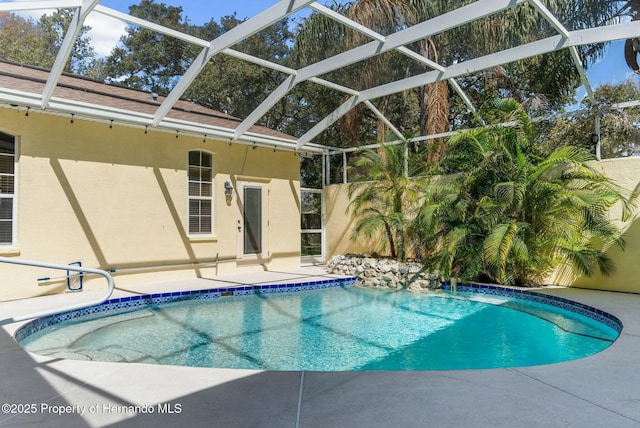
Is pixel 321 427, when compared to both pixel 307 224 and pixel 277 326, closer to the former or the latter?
pixel 277 326

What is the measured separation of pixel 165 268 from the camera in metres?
9.37

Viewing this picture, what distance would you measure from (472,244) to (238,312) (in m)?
4.65

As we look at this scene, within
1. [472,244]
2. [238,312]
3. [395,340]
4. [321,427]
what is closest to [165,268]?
[238,312]

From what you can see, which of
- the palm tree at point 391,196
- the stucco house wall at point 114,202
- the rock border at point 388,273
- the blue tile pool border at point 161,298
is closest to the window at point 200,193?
the stucco house wall at point 114,202

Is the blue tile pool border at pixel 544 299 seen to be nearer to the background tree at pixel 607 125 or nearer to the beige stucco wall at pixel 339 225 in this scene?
the background tree at pixel 607 125

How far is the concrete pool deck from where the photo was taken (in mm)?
2574

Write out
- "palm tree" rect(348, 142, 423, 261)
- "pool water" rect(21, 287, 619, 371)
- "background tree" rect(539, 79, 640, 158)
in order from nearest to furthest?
"pool water" rect(21, 287, 619, 371)
"background tree" rect(539, 79, 640, 158)
"palm tree" rect(348, 142, 423, 261)

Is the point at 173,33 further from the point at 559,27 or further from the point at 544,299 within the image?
the point at 544,299

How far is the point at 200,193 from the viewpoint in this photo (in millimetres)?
10180

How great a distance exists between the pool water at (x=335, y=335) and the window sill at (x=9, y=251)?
1.90 m

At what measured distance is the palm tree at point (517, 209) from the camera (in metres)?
7.71

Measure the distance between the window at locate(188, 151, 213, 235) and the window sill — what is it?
11.2ft

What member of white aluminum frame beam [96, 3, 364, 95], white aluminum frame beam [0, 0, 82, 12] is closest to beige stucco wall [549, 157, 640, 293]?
white aluminum frame beam [96, 3, 364, 95]

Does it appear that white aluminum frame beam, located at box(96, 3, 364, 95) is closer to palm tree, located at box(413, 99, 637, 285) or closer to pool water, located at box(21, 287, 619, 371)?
palm tree, located at box(413, 99, 637, 285)
